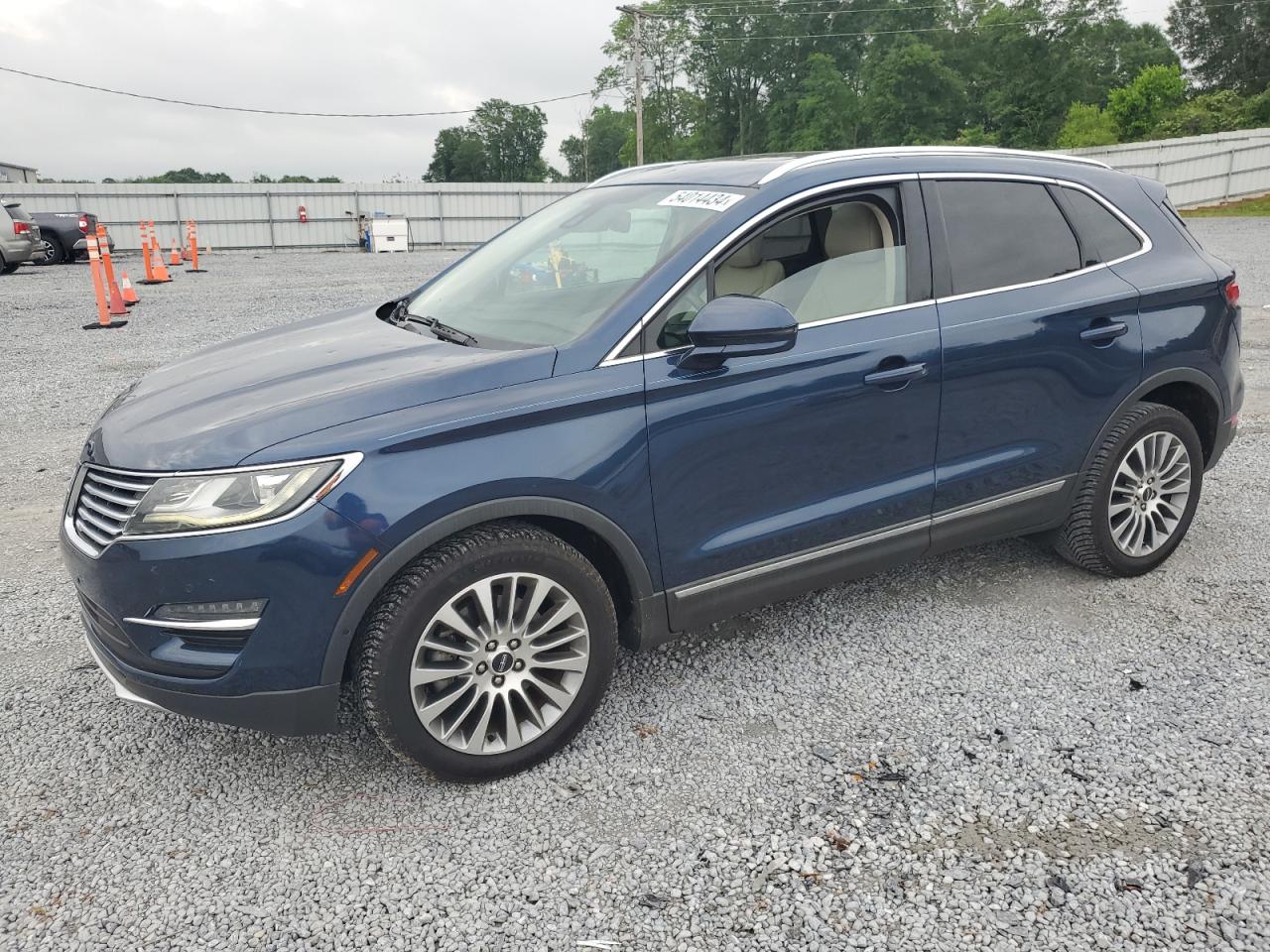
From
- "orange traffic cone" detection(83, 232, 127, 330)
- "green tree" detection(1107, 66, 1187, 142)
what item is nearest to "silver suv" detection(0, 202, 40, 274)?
"orange traffic cone" detection(83, 232, 127, 330)

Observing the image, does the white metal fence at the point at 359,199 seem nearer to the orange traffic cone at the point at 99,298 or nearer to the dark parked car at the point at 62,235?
the dark parked car at the point at 62,235

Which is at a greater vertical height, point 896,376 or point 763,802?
point 896,376

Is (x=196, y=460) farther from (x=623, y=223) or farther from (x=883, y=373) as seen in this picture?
(x=883, y=373)

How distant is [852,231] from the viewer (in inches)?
138

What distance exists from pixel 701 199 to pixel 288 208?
3253 centimetres

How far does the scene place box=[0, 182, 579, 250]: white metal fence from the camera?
101 ft

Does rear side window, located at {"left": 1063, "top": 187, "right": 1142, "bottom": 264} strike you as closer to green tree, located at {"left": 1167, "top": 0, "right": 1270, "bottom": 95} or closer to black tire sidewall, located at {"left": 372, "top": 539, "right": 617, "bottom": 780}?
Answer: black tire sidewall, located at {"left": 372, "top": 539, "right": 617, "bottom": 780}

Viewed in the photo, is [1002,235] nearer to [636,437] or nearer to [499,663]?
[636,437]

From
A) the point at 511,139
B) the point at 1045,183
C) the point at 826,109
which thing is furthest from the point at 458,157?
the point at 1045,183

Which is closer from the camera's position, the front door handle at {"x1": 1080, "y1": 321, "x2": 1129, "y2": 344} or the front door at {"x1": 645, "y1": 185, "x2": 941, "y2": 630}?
the front door at {"x1": 645, "y1": 185, "x2": 941, "y2": 630}

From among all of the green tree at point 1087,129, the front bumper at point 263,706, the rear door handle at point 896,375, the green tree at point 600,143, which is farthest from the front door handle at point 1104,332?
the green tree at point 600,143

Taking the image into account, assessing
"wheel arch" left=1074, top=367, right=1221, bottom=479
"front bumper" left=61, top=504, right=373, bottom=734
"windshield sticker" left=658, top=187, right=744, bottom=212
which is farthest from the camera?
"wheel arch" left=1074, top=367, right=1221, bottom=479

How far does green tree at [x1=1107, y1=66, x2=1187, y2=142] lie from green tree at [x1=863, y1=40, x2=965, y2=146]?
596 inches

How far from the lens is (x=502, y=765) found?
293 cm
